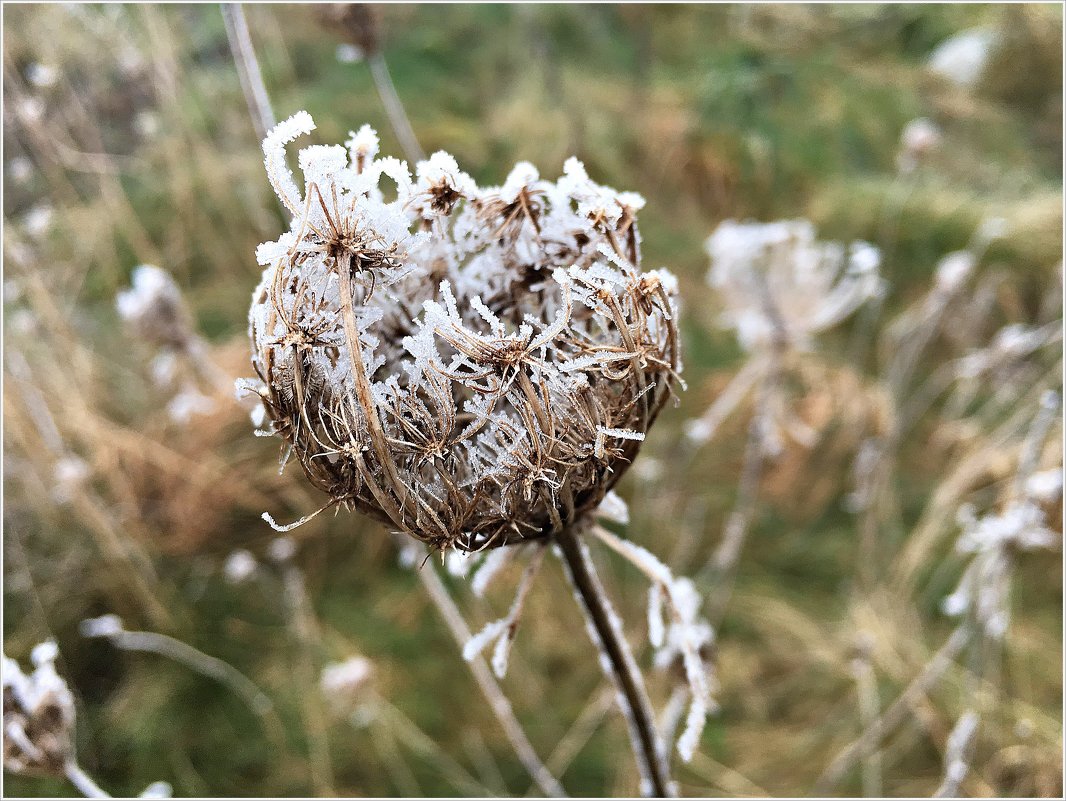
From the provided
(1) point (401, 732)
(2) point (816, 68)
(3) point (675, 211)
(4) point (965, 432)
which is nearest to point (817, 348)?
(4) point (965, 432)

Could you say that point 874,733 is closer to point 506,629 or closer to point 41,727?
point 506,629

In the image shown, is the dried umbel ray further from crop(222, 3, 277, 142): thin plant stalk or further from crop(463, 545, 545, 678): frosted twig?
crop(222, 3, 277, 142): thin plant stalk

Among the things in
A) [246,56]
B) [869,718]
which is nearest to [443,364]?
[246,56]

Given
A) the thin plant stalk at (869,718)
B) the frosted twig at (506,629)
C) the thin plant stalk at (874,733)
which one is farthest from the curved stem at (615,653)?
the thin plant stalk at (869,718)

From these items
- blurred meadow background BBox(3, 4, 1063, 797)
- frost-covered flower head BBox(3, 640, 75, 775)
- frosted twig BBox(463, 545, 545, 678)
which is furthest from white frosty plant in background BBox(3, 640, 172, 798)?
blurred meadow background BBox(3, 4, 1063, 797)

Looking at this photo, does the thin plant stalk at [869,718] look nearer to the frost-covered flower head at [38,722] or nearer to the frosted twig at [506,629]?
the frosted twig at [506,629]

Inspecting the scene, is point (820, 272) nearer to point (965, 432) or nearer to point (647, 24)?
point (965, 432)
